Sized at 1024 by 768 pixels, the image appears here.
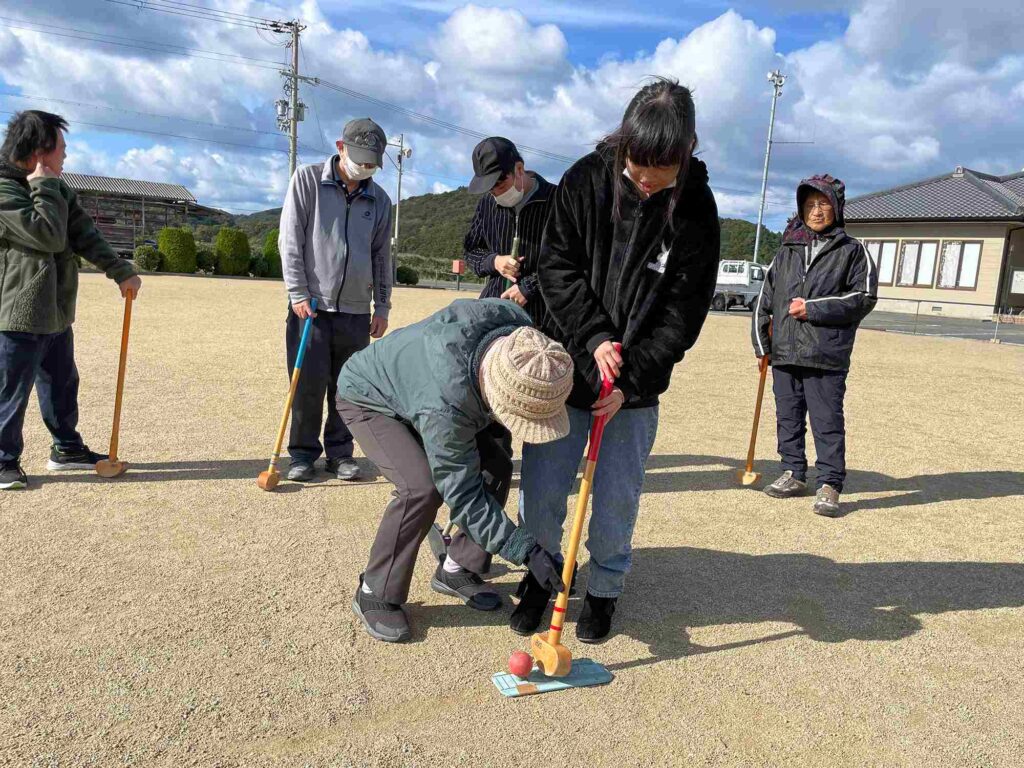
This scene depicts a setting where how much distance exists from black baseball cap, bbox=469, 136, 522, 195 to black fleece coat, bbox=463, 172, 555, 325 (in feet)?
0.72

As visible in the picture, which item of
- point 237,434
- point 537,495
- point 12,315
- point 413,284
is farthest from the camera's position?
point 413,284

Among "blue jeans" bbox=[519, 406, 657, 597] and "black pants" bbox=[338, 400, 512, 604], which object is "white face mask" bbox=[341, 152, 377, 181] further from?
"blue jeans" bbox=[519, 406, 657, 597]

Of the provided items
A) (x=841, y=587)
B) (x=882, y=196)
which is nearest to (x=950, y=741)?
(x=841, y=587)

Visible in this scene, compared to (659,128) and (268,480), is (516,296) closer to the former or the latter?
(659,128)

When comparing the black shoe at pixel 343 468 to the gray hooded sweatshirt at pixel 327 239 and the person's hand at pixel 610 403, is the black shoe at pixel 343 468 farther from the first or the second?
the person's hand at pixel 610 403

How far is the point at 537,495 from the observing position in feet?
10.5

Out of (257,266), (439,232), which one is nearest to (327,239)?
(257,266)

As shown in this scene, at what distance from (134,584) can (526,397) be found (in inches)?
79.3

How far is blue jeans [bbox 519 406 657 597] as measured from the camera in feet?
10.3

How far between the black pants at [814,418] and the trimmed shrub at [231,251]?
1134 inches

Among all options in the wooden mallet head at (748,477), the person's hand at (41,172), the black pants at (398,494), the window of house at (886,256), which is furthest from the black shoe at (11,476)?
the window of house at (886,256)

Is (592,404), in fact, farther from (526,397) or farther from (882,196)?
(882,196)

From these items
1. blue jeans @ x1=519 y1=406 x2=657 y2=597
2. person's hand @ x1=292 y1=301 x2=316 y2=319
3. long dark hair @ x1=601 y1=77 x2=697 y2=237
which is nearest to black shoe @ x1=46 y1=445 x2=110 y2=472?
person's hand @ x1=292 y1=301 x2=316 y2=319

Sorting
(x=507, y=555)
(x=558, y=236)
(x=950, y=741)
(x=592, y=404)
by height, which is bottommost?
(x=950, y=741)
